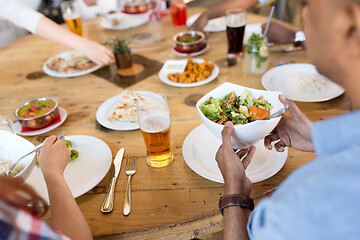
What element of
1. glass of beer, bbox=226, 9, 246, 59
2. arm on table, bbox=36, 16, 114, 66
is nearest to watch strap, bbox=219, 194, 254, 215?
glass of beer, bbox=226, 9, 246, 59

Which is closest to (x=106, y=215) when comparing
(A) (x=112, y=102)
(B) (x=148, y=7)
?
(A) (x=112, y=102)

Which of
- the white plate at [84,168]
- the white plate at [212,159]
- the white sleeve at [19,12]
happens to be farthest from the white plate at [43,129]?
the white sleeve at [19,12]

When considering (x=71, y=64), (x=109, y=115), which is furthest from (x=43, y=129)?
(x=71, y=64)

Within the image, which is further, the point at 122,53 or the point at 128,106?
the point at 122,53

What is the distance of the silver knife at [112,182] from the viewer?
0.98 metres

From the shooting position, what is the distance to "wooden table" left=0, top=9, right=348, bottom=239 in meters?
0.94

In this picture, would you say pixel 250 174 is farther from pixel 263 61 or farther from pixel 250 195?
pixel 263 61

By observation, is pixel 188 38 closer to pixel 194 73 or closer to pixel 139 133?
pixel 194 73

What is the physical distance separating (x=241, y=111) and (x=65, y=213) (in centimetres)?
65

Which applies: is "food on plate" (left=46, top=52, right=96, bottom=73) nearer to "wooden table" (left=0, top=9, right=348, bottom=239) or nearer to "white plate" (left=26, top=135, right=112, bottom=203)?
"wooden table" (left=0, top=9, right=348, bottom=239)

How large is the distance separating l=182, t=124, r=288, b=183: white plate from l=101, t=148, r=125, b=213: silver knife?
0.79 ft

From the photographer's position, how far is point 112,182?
3.47 ft

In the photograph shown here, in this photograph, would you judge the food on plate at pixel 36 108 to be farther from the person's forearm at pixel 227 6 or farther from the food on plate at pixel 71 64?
the person's forearm at pixel 227 6

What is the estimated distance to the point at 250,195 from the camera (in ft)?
3.24
